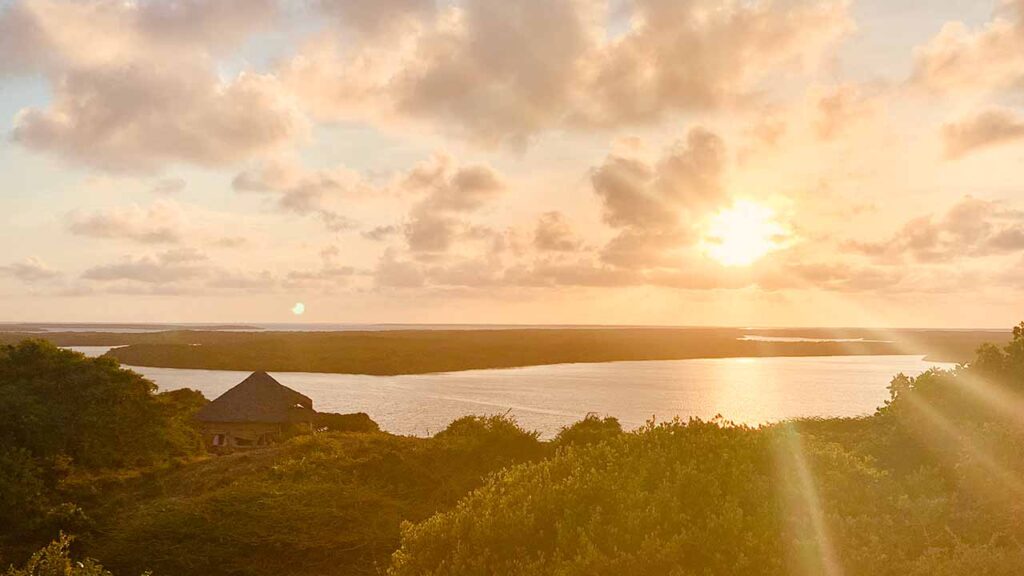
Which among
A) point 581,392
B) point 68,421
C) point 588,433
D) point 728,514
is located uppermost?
point 728,514

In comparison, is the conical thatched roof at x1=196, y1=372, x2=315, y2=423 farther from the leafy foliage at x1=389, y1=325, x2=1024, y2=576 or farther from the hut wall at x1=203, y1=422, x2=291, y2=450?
the leafy foliage at x1=389, y1=325, x2=1024, y2=576

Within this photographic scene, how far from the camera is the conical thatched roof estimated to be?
47.3 m

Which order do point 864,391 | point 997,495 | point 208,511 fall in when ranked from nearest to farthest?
point 997,495 → point 208,511 → point 864,391

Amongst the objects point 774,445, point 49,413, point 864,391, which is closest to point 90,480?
point 49,413

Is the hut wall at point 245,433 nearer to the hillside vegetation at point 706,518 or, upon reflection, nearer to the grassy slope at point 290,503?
the grassy slope at point 290,503

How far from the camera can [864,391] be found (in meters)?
111

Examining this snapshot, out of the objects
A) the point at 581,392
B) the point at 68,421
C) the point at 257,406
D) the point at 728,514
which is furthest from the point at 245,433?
the point at 581,392

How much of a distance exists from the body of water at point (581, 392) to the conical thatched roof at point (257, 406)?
20874 mm

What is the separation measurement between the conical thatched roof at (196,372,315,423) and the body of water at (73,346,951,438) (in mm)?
20874

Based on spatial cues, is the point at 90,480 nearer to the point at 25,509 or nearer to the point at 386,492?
the point at 25,509

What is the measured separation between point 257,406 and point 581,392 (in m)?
67.1

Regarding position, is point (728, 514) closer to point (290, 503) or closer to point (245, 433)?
point (290, 503)

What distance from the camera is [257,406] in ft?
157

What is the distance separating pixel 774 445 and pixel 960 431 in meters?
7.41
